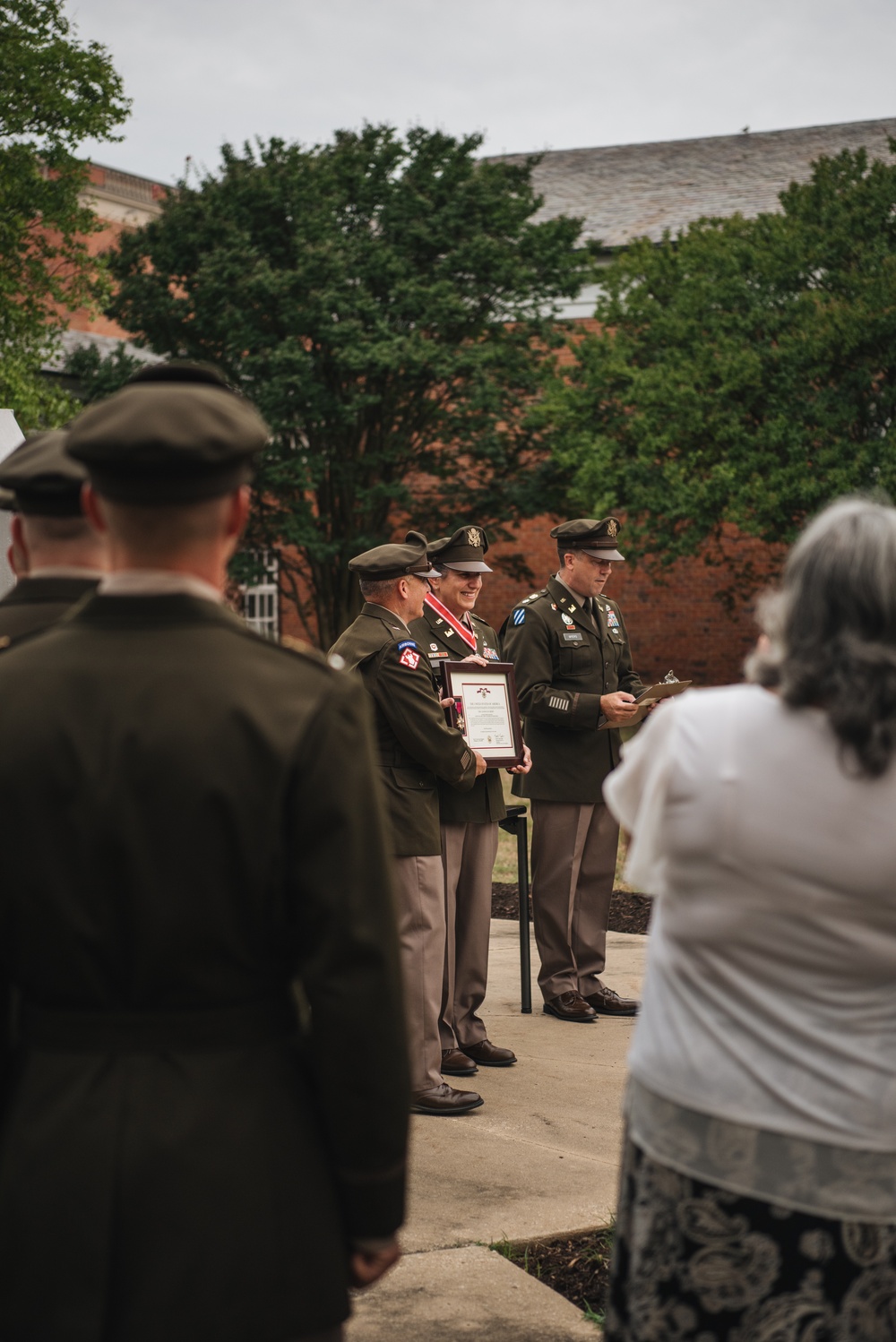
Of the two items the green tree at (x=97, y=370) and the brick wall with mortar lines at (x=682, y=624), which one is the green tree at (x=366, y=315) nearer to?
the green tree at (x=97, y=370)

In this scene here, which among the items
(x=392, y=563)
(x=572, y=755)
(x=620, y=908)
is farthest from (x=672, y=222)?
(x=392, y=563)

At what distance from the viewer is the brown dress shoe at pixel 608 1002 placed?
23.3 ft

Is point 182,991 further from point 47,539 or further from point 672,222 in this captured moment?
point 672,222

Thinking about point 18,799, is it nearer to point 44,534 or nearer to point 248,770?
point 248,770

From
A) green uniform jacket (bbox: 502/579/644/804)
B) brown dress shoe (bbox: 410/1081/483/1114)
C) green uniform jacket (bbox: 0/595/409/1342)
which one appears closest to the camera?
green uniform jacket (bbox: 0/595/409/1342)

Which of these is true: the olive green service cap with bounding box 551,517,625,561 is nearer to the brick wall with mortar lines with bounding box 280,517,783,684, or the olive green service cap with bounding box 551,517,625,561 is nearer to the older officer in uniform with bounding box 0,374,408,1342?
the older officer in uniform with bounding box 0,374,408,1342

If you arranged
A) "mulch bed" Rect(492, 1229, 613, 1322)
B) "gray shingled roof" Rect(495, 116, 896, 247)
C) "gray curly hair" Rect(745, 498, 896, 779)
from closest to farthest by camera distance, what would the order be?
"gray curly hair" Rect(745, 498, 896, 779) → "mulch bed" Rect(492, 1229, 613, 1322) → "gray shingled roof" Rect(495, 116, 896, 247)

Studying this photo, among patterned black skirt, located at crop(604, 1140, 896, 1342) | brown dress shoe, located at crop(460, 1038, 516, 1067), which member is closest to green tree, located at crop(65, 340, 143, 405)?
brown dress shoe, located at crop(460, 1038, 516, 1067)

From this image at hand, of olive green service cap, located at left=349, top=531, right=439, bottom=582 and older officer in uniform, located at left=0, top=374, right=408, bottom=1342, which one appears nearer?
older officer in uniform, located at left=0, top=374, right=408, bottom=1342

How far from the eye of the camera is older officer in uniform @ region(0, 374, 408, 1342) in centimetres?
175

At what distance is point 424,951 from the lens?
18.2ft

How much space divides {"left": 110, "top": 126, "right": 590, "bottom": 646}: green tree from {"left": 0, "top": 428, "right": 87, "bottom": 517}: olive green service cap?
72.4 feet

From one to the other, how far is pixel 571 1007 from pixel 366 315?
66.3 feet

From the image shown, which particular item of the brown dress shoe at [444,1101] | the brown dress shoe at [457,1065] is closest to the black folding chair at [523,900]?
the brown dress shoe at [457,1065]
